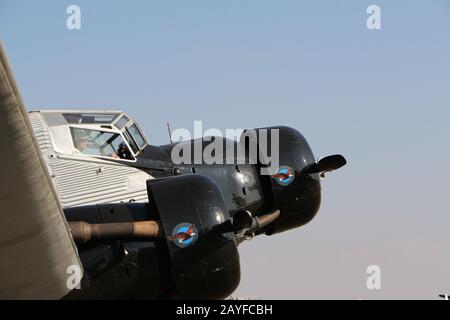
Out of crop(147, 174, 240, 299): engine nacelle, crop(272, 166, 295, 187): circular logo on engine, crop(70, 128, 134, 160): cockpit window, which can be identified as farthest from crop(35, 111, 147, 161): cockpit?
crop(147, 174, 240, 299): engine nacelle

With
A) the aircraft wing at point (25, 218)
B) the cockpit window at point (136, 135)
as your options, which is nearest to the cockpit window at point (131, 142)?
the cockpit window at point (136, 135)

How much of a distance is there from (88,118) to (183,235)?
6481 millimetres

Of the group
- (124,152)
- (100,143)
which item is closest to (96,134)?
(100,143)

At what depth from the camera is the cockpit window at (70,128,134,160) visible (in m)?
18.1

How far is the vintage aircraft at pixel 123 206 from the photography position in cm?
924

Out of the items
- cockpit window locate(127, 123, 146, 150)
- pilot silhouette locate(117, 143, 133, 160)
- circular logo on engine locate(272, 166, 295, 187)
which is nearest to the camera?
pilot silhouette locate(117, 143, 133, 160)

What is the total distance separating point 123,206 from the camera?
598 inches

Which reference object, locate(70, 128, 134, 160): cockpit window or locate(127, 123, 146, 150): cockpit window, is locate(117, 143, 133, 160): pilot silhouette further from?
locate(127, 123, 146, 150): cockpit window

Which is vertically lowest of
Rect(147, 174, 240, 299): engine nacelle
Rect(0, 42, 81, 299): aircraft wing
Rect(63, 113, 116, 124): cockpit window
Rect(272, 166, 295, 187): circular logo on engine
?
Rect(272, 166, 295, 187): circular logo on engine

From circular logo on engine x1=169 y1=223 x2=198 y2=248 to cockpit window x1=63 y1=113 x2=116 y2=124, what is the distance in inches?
235

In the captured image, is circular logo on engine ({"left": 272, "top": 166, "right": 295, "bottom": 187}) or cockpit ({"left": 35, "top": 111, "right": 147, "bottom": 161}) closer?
cockpit ({"left": 35, "top": 111, "right": 147, "bottom": 161})

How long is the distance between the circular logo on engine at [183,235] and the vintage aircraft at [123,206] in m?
0.02

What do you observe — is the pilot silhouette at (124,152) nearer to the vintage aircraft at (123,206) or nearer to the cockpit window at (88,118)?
the vintage aircraft at (123,206)

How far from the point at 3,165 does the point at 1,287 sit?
6.95ft
